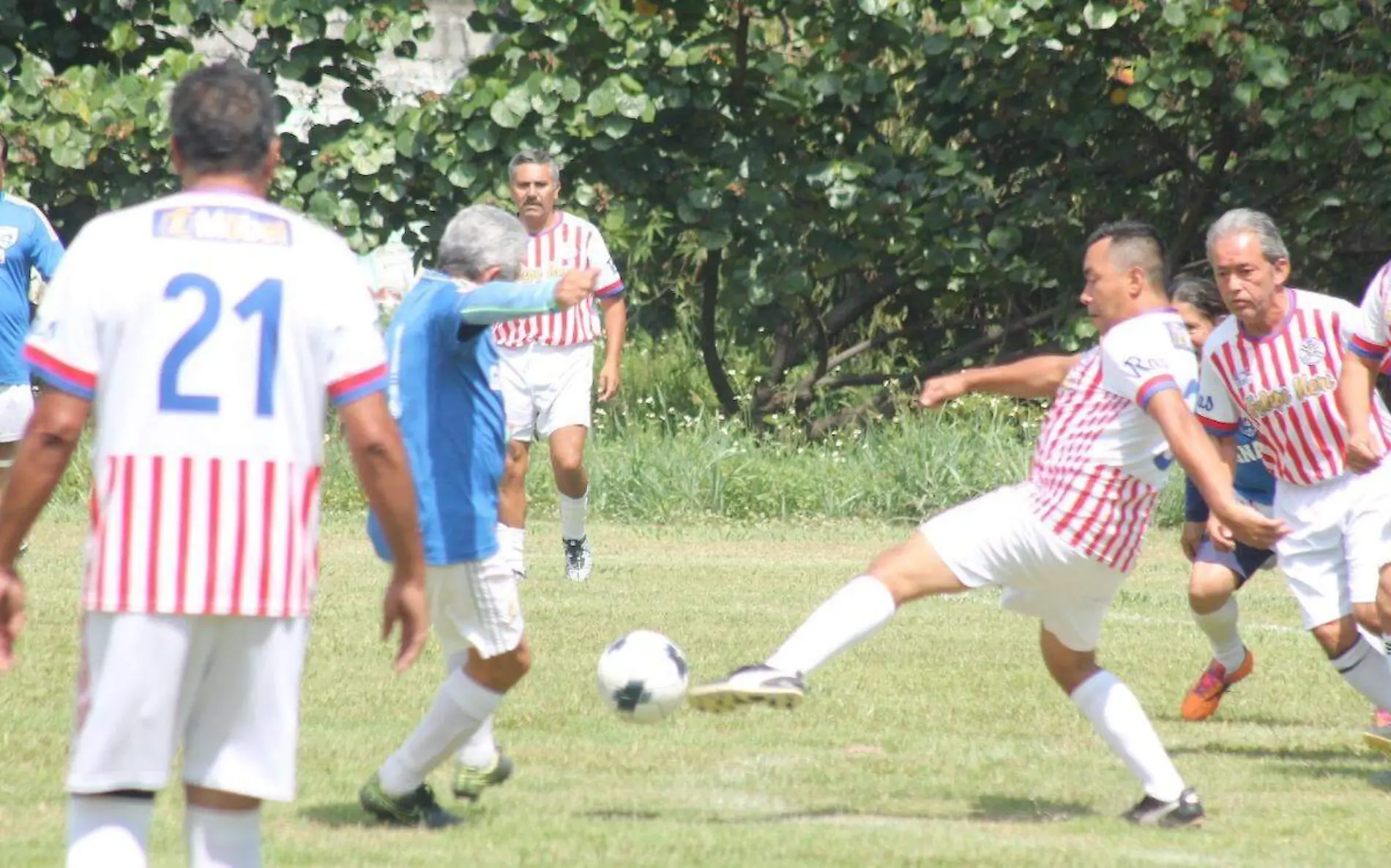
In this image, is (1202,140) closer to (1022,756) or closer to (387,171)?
(387,171)

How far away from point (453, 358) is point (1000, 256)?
11170mm

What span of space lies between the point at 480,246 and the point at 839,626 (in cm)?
141

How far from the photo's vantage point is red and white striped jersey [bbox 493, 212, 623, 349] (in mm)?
11305

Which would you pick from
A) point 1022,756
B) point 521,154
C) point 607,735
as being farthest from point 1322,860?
point 521,154

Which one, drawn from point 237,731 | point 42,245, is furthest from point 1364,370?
point 42,245

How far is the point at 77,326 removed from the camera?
3.74m

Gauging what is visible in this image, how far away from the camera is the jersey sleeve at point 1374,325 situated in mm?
6594

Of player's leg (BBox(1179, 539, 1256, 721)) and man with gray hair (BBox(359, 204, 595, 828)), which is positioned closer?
man with gray hair (BBox(359, 204, 595, 828))

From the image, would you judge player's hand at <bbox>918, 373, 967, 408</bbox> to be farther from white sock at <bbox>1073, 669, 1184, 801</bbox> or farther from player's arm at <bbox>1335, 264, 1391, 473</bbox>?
player's arm at <bbox>1335, 264, 1391, 473</bbox>

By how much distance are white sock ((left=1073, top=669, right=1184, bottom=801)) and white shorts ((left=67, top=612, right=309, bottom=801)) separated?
2.62m

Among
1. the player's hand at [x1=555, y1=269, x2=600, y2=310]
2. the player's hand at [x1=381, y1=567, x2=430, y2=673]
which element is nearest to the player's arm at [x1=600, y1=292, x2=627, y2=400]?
the player's hand at [x1=555, y1=269, x2=600, y2=310]

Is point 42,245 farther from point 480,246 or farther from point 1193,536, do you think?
point 1193,536

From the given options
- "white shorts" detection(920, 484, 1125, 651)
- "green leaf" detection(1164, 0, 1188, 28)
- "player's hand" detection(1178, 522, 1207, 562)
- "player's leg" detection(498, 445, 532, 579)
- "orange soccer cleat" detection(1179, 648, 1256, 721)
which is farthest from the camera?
"green leaf" detection(1164, 0, 1188, 28)

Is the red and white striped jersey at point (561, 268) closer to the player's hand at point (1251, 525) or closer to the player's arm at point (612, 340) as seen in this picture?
the player's arm at point (612, 340)
